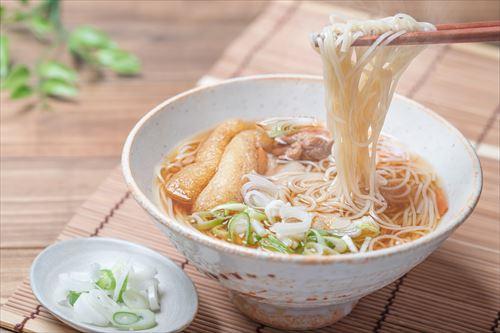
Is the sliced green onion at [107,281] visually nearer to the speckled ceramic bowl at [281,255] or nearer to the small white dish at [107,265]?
the small white dish at [107,265]

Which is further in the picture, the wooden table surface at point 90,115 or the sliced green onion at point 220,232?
the wooden table surface at point 90,115

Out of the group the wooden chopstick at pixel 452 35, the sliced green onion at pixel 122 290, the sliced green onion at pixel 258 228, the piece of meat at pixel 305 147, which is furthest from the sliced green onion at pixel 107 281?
the wooden chopstick at pixel 452 35

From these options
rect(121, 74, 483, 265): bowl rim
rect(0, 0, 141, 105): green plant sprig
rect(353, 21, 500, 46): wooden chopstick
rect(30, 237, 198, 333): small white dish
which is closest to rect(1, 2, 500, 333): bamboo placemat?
rect(30, 237, 198, 333): small white dish

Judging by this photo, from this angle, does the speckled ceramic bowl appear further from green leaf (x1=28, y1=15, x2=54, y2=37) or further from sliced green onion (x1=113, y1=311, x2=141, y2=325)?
green leaf (x1=28, y1=15, x2=54, y2=37)

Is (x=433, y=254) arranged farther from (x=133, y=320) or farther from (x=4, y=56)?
(x=4, y=56)

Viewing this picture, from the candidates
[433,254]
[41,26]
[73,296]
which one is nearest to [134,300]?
[73,296]

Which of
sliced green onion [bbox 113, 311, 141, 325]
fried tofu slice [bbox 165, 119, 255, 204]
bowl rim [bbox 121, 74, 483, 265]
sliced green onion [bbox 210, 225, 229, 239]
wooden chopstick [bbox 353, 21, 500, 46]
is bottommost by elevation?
sliced green onion [bbox 113, 311, 141, 325]

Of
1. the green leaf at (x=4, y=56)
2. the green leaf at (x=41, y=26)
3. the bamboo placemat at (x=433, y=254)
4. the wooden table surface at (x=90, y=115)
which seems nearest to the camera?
the bamboo placemat at (x=433, y=254)
